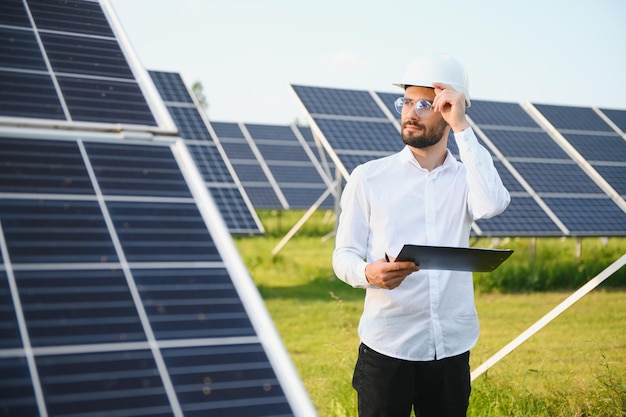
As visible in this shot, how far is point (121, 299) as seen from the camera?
6.98 feet

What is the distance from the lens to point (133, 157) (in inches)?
102

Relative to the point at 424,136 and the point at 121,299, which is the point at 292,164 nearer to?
the point at 424,136

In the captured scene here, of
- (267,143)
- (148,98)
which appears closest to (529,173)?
(148,98)

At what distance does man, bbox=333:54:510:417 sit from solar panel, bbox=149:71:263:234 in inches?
242

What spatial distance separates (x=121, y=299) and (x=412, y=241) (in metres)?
1.77

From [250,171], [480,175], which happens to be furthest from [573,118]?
[480,175]

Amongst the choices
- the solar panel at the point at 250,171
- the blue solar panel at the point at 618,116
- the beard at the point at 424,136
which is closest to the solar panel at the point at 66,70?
the beard at the point at 424,136

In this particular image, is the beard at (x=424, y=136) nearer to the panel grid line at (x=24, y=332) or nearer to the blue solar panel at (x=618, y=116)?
the panel grid line at (x=24, y=332)

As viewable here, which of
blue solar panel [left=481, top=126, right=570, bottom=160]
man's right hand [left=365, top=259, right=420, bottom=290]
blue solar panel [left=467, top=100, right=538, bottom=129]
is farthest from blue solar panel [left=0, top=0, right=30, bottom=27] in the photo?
blue solar panel [left=467, top=100, right=538, bottom=129]

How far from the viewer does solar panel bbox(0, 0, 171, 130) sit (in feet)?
9.51

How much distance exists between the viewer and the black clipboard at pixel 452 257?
3.02 m

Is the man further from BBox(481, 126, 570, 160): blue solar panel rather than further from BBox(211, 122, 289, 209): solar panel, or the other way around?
BBox(211, 122, 289, 209): solar panel

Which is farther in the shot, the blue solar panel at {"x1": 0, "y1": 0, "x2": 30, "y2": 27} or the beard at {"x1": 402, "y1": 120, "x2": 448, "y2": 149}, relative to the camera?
the beard at {"x1": 402, "y1": 120, "x2": 448, "y2": 149}

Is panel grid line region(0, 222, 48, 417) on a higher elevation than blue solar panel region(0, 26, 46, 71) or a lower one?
lower
